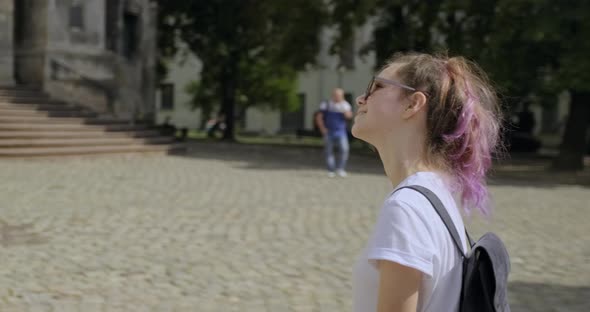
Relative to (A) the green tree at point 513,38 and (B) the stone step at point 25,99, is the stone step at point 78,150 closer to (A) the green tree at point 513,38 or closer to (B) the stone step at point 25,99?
(B) the stone step at point 25,99

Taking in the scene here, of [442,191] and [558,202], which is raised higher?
[442,191]

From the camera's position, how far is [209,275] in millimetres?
5750

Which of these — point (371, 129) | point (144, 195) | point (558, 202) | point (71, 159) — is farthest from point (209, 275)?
point (71, 159)

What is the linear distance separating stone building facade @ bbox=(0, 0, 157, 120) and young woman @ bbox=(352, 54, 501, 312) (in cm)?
2095

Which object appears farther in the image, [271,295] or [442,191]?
[271,295]

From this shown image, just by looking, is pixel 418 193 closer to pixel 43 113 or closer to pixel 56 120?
pixel 56 120

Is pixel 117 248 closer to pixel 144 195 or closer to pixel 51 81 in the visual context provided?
pixel 144 195

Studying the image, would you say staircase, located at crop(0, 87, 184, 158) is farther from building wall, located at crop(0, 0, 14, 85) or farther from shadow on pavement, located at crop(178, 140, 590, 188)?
shadow on pavement, located at crop(178, 140, 590, 188)

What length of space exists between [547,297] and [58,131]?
49.6ft

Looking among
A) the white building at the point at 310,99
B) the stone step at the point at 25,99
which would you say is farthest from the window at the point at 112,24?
the white building at the point at 310,99

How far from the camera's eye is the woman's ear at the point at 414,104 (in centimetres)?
184

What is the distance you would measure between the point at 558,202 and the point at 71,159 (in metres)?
10.7

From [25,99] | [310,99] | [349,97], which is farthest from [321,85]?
[25,99]

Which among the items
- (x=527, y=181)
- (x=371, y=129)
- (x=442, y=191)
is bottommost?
(x=527, y=181)
